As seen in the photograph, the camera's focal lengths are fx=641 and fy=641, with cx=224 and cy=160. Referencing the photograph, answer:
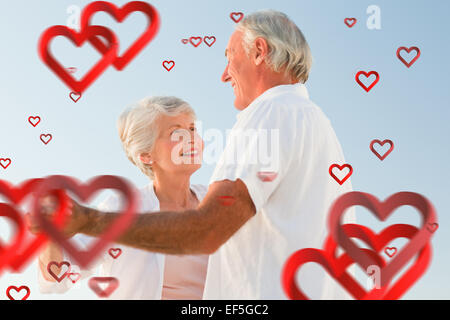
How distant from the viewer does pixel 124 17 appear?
269 centimetres

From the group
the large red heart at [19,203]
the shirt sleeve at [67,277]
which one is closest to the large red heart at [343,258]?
the large red heart at [19,203]

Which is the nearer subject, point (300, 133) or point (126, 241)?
point (126, 241)

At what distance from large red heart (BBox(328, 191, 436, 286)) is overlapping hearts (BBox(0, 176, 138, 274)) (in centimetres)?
60

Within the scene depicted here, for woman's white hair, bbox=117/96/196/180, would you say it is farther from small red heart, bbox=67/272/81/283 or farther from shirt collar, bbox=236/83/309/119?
shirt collar, bbox=236/83/309/119

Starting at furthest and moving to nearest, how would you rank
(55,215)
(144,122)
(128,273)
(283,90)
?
(144,122), (128,273), (283,90), (55,215)

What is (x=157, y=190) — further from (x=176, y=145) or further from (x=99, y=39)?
(x=99, y=39)

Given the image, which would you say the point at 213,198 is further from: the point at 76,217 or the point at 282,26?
the point at 282,26

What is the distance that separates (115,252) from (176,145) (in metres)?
0.87

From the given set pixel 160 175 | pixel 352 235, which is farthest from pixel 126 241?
pixel 160 175

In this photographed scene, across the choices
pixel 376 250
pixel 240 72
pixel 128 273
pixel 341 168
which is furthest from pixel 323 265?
pixel 128 273

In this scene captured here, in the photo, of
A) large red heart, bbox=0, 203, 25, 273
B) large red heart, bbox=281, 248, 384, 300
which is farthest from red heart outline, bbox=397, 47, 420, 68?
large red heart, bbox=0, 203, 25, 273

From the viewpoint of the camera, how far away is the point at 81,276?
3.83 m

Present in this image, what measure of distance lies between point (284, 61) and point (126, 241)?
122 centimetres

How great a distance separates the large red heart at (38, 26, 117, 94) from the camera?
239 cm
